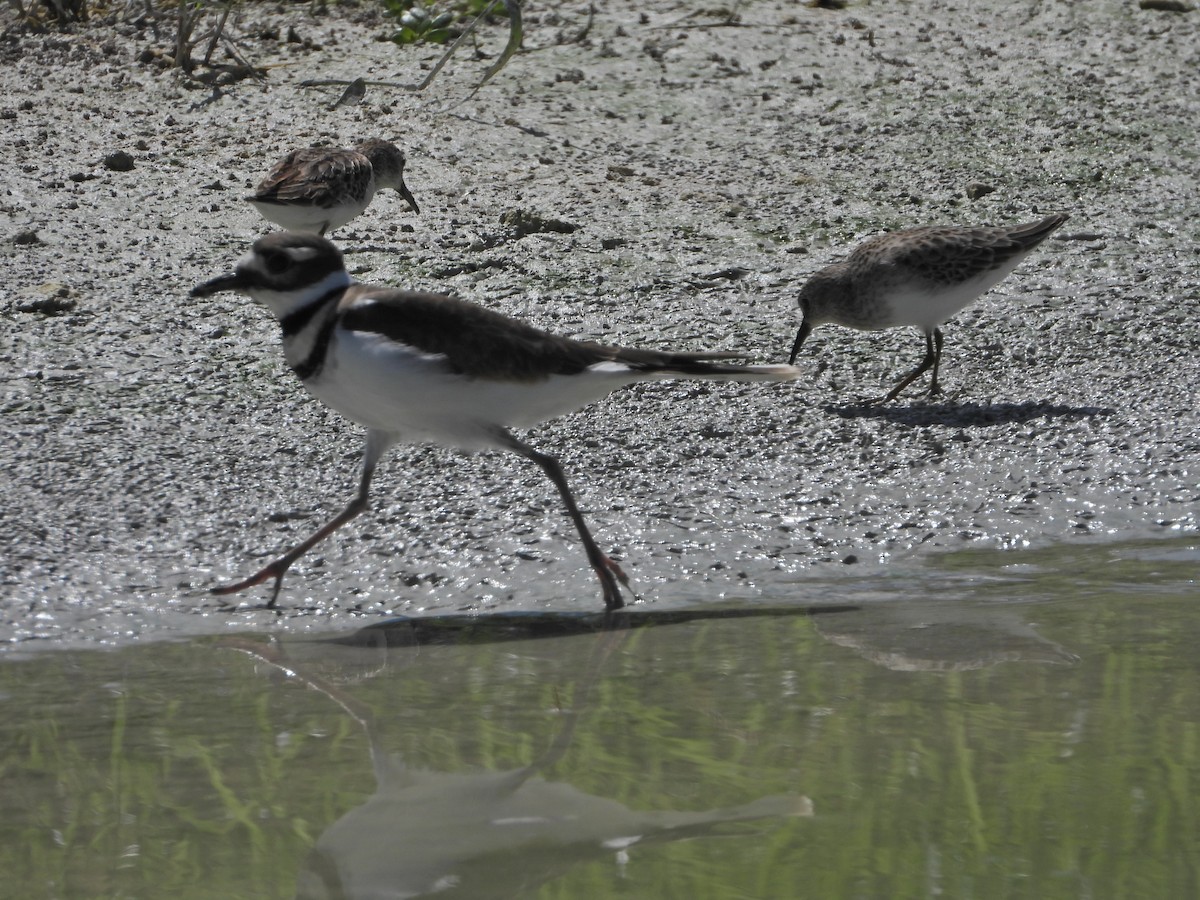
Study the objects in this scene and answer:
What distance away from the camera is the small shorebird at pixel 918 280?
719cm

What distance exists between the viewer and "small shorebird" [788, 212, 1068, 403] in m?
7.19

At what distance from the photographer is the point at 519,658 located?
4797 mm

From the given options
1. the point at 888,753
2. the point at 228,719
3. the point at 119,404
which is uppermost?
the point at 888,753

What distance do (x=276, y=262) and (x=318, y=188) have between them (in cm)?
282

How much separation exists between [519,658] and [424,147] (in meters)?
5.20

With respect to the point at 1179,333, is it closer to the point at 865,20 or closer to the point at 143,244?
the point at 865,20

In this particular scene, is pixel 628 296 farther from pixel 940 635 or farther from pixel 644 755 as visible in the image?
pixel 644 755

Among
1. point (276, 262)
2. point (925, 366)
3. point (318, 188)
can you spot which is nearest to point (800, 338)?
point (925, 366)

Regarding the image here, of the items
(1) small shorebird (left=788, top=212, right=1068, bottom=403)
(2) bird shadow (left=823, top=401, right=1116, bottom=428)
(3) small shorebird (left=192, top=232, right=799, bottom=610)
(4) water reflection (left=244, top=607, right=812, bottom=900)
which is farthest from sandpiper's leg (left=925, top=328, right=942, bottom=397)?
(4) water reflection (left=244, top=607, right=812, bottom=900)

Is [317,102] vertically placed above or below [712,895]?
below

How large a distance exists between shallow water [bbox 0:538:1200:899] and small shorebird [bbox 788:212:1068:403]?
84.9 inches

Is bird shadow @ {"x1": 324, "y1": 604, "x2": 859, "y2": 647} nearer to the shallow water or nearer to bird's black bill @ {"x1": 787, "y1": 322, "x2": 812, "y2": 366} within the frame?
the shallow water

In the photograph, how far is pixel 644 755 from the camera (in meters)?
3.94

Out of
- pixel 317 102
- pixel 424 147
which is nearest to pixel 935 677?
pixel 424 147
